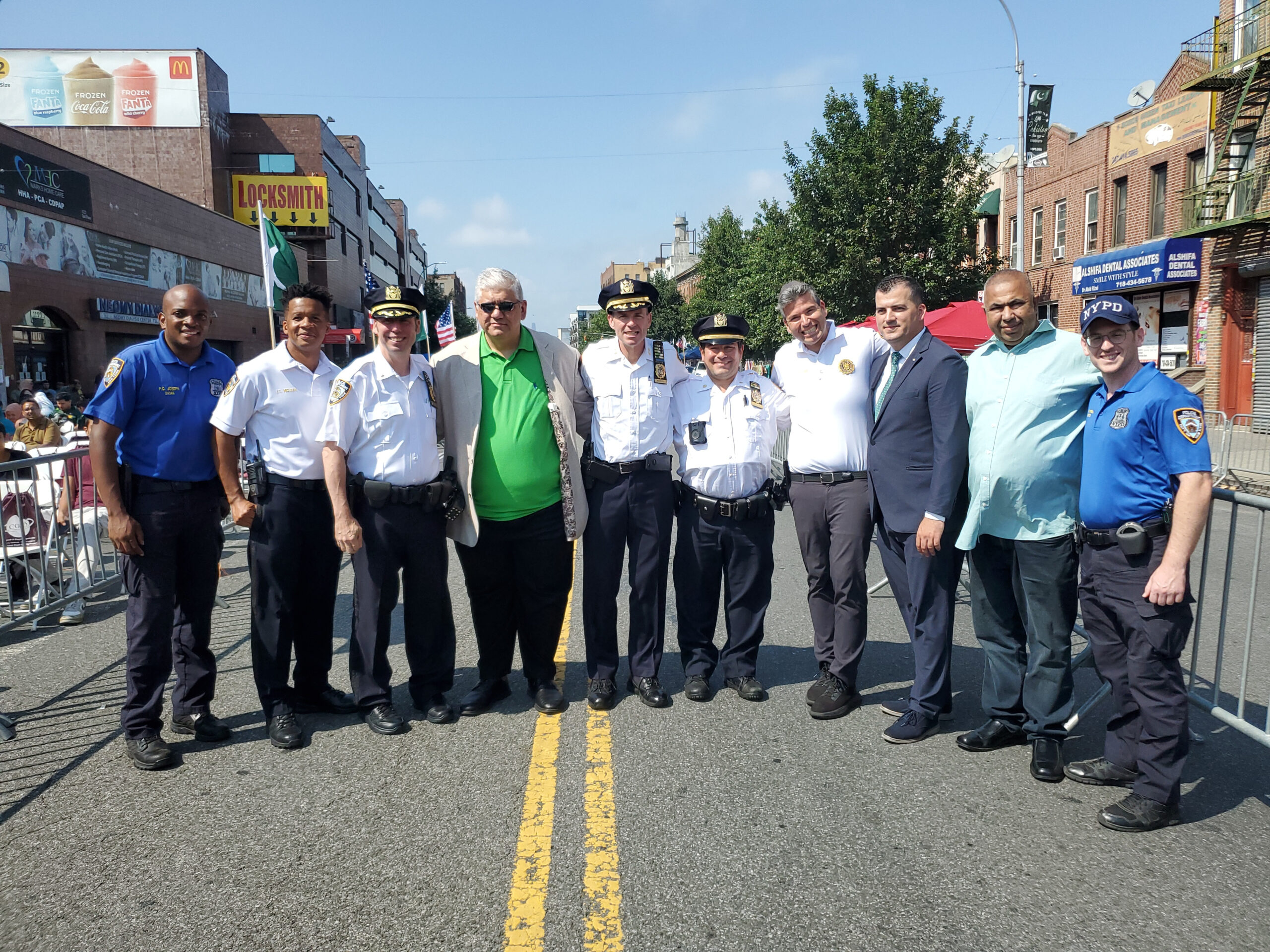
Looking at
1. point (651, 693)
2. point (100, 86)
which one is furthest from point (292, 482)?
point (100, 86)

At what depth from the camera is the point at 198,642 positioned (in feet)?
14.2

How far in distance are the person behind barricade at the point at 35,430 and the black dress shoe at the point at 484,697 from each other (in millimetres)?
8651

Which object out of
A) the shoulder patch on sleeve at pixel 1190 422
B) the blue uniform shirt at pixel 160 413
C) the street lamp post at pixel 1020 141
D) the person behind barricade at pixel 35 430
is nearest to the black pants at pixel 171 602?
the blue uniform shirt at pixel 160 413

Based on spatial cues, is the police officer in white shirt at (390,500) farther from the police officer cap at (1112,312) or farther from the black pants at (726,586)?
the police officer cap at (1112,312)

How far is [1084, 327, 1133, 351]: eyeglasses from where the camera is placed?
3418mm

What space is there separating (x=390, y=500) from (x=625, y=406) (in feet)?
4.19

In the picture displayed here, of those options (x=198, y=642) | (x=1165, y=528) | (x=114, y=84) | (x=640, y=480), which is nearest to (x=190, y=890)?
(x=198, y=642)

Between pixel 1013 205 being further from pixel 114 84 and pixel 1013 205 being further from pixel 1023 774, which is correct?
pixel 114 84

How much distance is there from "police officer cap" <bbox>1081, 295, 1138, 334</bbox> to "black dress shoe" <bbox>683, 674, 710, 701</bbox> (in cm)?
252

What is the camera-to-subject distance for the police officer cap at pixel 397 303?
4.29 m

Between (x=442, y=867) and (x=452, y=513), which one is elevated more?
(x=452, y=513)

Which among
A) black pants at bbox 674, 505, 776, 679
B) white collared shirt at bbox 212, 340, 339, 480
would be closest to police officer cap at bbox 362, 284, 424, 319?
white collared shirt at bbox 212, 340, 339, 480

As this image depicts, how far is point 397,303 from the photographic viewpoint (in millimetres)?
4309

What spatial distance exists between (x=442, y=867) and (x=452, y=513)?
6.17 feet
